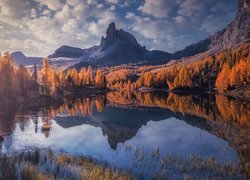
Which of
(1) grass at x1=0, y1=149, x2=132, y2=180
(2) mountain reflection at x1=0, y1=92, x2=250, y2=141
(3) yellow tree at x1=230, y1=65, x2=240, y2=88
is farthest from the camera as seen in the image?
(3) yellow tree at x1=230, y1=65, x2=240, y2=88

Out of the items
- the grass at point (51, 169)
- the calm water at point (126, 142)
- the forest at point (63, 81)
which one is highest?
the forest at point (63, 81)

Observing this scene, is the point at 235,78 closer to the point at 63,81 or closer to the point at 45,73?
the point at 63,81

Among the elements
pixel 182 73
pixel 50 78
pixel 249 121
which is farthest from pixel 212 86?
pixel 249 121

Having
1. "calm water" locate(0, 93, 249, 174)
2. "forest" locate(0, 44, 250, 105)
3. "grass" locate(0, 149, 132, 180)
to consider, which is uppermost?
"forest" locate(0, 44, 250, 105)

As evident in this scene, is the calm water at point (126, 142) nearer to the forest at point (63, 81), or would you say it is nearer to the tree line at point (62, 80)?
the forest at point (63, 81)

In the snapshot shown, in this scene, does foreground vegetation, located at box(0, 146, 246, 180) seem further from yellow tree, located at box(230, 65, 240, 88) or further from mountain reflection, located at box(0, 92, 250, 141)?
yellow tree, located at box(230, 65, 240, 88)

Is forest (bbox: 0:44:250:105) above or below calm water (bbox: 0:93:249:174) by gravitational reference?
above

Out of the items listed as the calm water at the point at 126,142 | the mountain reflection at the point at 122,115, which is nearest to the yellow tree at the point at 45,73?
the mountain reflection at the point at 122,115

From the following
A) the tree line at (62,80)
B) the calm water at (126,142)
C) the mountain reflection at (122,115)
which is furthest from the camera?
the tree line at (62,80)

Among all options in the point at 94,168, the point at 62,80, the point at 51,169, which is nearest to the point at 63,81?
the point at 62,80

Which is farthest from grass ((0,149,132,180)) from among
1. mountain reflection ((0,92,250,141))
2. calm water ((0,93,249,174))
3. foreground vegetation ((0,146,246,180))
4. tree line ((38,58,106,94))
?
tree line ((38,58,106,94))

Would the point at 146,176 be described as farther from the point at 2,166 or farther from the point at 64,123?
the point at 64,123

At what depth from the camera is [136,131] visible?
44000mm

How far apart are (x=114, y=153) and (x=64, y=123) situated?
2409 cm
